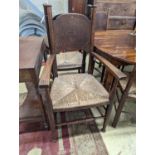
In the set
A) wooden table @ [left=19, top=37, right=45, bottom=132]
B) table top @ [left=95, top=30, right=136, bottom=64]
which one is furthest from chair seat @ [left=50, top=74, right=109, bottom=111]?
table top @ [left=95, top=30, right=136, bottom=64]

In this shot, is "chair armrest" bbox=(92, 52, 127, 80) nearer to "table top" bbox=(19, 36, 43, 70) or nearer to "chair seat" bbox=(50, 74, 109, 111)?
"chair seat" bbox=(50, 74, 109, 111)

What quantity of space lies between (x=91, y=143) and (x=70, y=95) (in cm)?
51

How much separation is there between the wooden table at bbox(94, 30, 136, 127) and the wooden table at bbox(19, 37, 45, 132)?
559 millimetres

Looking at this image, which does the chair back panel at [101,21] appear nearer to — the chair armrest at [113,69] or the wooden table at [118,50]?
the wooden table at [118,50]

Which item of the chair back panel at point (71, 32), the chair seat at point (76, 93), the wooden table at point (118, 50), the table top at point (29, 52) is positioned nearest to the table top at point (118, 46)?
the wooden table at point (118, 50)

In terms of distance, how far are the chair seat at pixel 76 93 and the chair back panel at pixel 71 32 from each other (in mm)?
310

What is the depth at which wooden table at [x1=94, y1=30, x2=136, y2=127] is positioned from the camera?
1269 mm

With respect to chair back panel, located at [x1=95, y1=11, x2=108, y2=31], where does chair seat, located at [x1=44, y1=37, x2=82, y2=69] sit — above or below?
below

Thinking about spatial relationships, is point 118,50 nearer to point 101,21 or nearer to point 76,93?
point 76,93

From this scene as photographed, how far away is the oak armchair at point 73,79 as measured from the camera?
1.21 metres
